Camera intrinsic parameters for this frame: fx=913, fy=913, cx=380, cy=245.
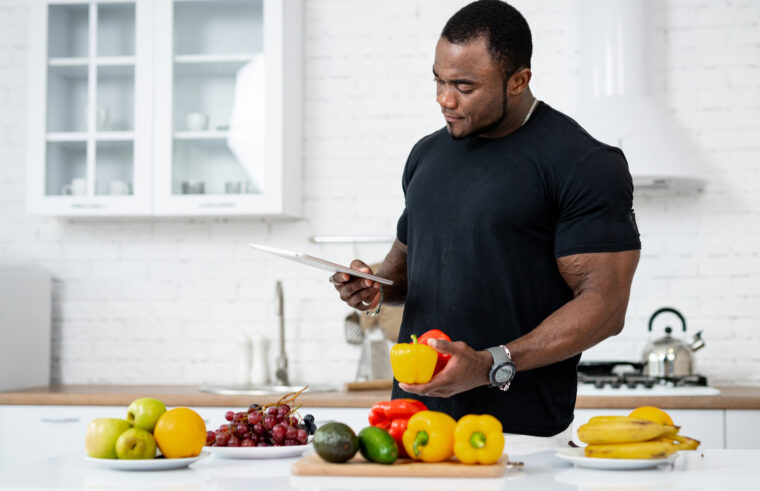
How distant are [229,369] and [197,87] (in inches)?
48.3

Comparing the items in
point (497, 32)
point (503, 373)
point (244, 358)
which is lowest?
point (244, 358)

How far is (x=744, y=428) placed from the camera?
316 cm

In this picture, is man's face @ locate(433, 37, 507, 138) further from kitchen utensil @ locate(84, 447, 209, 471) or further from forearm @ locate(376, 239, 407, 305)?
kitchen utensil @ locate(84, 447, 209, 471)

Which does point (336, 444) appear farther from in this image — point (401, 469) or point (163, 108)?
point (163, 108)

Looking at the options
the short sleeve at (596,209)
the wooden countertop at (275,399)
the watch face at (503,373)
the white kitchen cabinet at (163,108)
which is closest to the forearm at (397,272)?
the short sleeve at (596,209)

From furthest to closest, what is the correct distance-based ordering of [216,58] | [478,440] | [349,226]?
[349,226]
[216,58]
[478,440]

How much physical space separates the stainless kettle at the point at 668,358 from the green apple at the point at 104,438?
2412 millimetres

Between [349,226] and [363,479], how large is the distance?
2583mm

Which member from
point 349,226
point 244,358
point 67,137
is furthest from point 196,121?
point 244,358

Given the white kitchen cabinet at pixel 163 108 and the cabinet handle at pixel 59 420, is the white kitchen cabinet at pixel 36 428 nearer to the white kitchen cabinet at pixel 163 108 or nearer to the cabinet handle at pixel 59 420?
the cabinet handle at pixel 59 420

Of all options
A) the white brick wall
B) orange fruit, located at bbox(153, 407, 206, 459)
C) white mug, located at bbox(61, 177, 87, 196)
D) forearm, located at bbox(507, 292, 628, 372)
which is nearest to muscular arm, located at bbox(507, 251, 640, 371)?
forearm, located at bbox(507, 292, 628, 372)

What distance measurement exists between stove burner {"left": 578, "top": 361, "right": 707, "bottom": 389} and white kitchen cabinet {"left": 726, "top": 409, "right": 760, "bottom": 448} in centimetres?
24

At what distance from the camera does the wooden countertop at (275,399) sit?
10.4 feet

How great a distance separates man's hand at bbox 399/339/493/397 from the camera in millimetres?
1579
